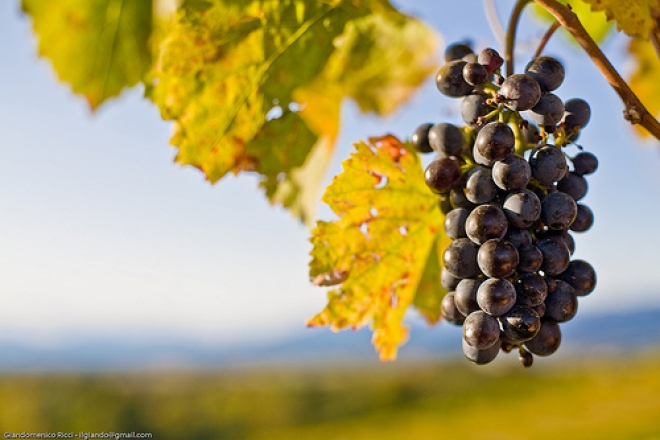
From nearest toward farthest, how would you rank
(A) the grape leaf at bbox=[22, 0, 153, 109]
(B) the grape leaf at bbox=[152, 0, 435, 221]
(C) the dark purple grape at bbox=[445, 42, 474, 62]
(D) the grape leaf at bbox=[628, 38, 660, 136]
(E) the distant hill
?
(C) the dark purple grape at bbox=[445, 42, 474, 62], (B) the grape leaf at bbox=[152, 0, 435, 221], (A) the grape leaf at bbox=[22, 0, 153, 109], (D) the grape leaf at bbox=[628, 38, 660, 136], (E) the distant hill

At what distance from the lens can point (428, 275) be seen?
124 centimetres

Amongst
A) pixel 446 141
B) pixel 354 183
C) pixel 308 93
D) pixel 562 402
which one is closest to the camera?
pixel 446 141

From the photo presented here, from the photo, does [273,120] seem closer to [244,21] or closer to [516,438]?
[244,21]

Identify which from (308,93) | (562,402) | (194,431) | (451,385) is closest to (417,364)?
(451,385)

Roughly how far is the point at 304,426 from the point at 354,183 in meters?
19.4

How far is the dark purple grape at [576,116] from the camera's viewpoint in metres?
0.91

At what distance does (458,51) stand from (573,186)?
0.28 metres

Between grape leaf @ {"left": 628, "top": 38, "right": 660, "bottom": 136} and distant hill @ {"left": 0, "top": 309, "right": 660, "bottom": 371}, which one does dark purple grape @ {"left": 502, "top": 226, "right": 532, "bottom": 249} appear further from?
distant hill @ {"left": 0, "top": 309, "right": 660, "bottom": 371}

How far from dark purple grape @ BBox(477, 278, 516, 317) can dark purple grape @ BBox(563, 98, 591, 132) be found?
27 cm

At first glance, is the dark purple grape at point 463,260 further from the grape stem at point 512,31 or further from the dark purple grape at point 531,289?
the grape stem at point 512,31

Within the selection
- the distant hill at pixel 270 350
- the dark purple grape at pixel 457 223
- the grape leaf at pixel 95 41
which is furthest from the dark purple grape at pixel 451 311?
the distant hill at pixel 270 350

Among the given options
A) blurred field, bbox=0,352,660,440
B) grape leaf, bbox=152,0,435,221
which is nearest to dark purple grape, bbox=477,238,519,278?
grape leaf, bbox=152,0,435,221

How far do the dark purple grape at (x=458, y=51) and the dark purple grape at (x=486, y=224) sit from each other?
28cm

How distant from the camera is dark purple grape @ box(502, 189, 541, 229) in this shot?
82 centimetres
